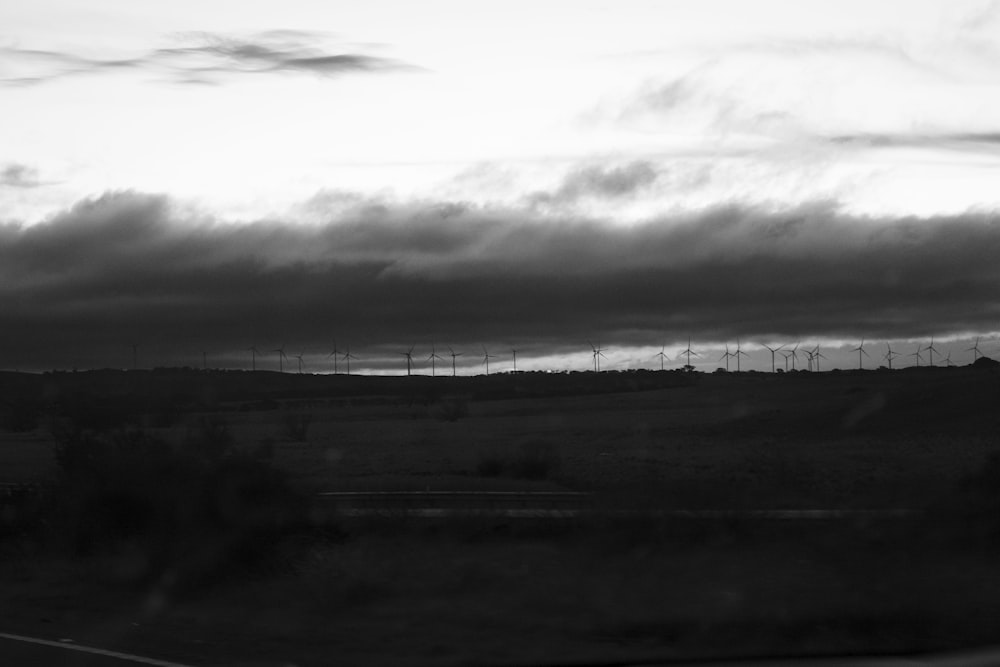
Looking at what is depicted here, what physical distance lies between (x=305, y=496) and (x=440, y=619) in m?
9.35

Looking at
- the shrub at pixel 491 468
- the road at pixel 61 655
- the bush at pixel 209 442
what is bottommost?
the shrub at pixel 491 468

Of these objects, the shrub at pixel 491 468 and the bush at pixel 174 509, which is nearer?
the bush at pixel 174 509

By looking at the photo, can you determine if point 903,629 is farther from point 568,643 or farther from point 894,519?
point 894,519

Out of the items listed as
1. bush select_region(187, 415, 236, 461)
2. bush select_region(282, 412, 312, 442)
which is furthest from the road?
bush select_region(282, 412, 312, 442)

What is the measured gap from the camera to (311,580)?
2108 centimetres

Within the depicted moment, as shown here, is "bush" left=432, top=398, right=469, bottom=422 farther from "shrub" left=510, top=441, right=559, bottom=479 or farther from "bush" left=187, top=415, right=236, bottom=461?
"bush" left=187, top=415, right=236, bottom=461

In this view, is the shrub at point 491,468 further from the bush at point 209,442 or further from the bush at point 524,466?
the bush at point 209,442

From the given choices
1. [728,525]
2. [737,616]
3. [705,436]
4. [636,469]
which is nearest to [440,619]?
[737,616]

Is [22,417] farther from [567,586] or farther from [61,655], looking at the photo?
[61,655]

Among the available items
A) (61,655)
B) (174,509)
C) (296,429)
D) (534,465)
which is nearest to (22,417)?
(296,429)

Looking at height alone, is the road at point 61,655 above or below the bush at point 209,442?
below

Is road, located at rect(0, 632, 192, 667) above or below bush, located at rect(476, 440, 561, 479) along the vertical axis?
above

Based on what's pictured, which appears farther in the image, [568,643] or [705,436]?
[705,436]

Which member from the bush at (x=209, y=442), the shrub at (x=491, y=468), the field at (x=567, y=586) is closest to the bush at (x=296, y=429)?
the shrub at (x=491, y=468)
